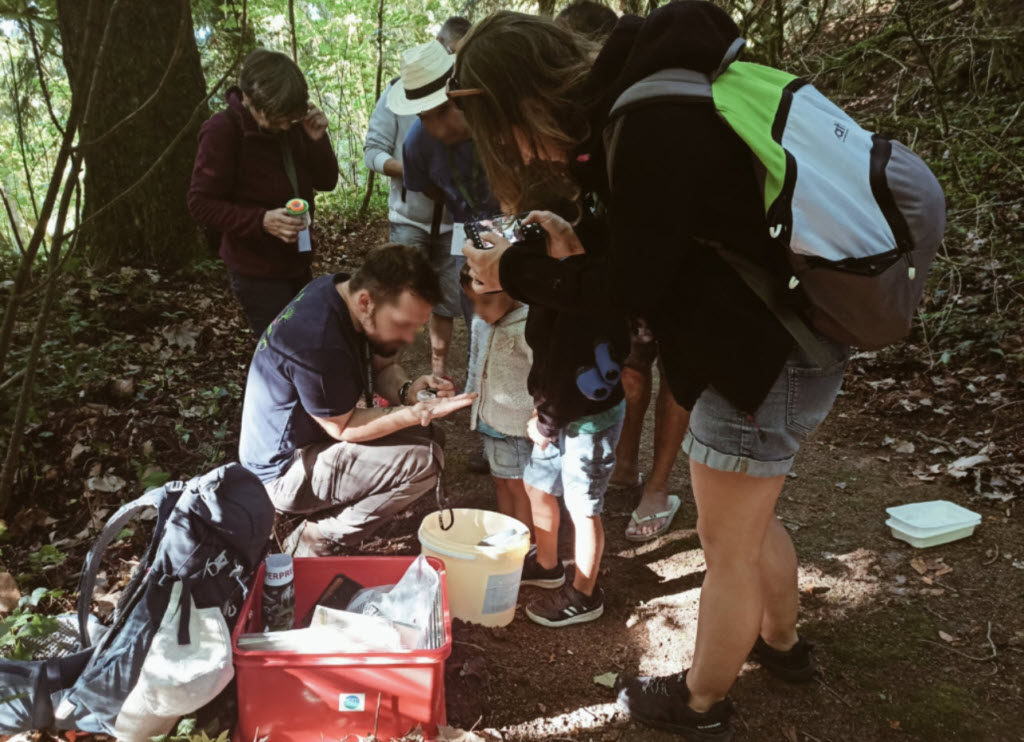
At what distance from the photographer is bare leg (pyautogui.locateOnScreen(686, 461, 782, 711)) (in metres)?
1.77

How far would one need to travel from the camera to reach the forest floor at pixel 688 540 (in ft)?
7.77

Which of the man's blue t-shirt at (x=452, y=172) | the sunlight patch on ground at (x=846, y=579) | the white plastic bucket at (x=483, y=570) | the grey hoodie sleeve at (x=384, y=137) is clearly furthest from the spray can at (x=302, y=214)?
the sunlight patch on ground at (x=846, y=579)

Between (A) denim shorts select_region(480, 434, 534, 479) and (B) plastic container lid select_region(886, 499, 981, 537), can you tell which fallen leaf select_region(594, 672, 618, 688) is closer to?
(A) denim shorts select_region(480, 434, 534, 479)

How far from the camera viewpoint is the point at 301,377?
8.59 feet

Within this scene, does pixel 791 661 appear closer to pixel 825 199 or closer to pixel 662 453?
pixel 662 453

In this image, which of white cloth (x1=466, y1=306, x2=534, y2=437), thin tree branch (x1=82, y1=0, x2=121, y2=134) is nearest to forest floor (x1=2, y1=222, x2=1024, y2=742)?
white cloth (x1=466, y1=306, x2=534, y2=437)

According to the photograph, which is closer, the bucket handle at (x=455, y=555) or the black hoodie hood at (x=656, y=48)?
the black hoodie hood at (x=656, y=48)

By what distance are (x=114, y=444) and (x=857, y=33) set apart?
30.9 ft

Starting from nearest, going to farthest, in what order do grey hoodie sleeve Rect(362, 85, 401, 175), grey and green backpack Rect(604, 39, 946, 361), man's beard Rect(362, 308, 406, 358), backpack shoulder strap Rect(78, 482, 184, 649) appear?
grey and green backpack Rect(604, 39, 946, 361), backpack shoulder strap Rect(78, 482, 184, 649), man's beard Rect(362, 308, 406, 358), grey hoodie sleeve Rect(362, 85, 401, 175)

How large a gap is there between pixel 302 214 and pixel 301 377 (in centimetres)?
113

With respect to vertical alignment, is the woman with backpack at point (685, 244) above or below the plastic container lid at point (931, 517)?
above

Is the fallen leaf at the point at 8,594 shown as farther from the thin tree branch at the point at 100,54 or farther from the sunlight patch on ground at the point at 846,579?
the sunlight patch on ground at the point at 846,579

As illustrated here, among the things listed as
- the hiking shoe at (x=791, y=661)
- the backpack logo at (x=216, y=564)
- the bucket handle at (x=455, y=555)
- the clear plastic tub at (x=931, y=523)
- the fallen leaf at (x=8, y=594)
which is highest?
the backpack logo at (x=216, y=564)

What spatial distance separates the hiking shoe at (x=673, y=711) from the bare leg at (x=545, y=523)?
2.31ft
